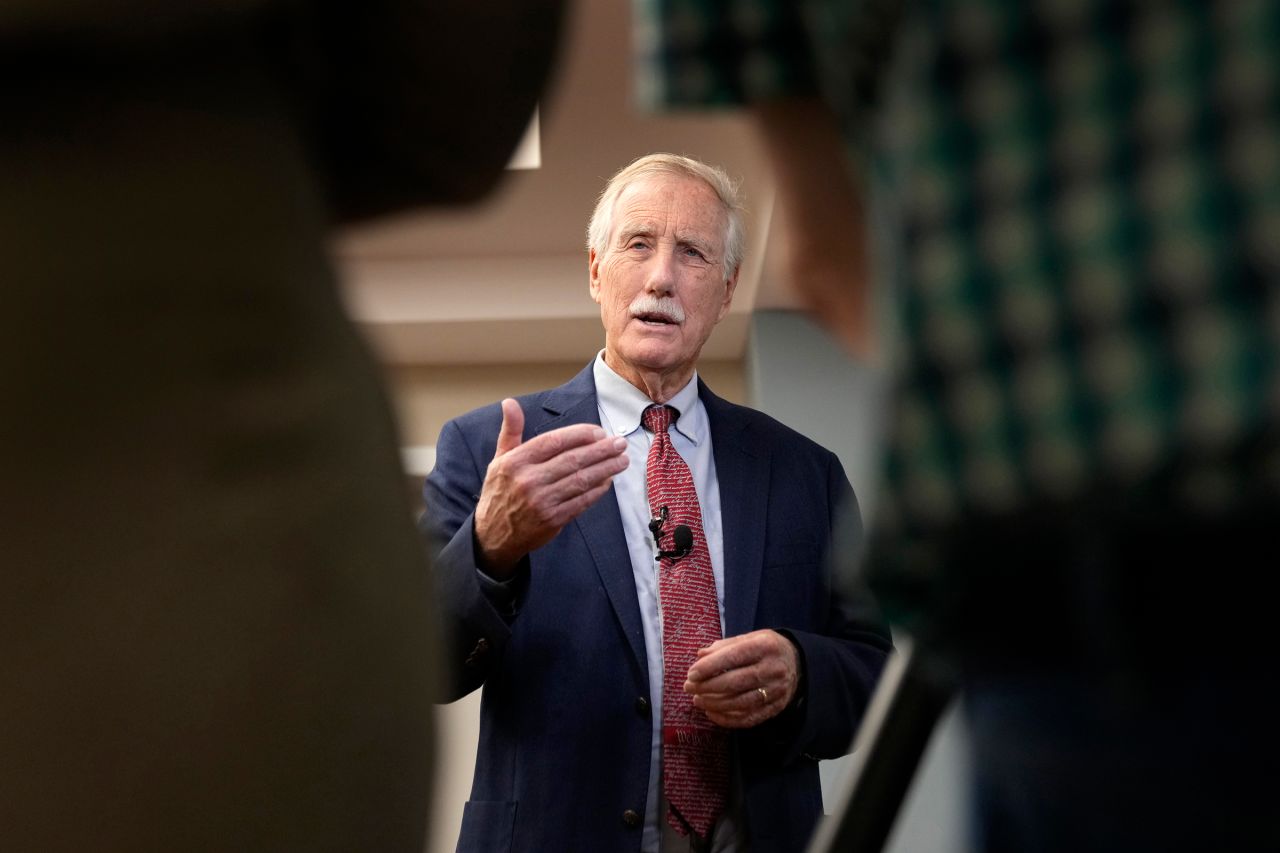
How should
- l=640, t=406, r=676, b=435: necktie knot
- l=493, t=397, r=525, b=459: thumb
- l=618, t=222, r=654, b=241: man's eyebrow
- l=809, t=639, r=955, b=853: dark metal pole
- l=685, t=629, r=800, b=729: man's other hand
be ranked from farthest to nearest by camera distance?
l=618, t=222, r=654, b=241: man's eyebrow, l=640, t=406, r=676, b=435: necktie knot, l=493, t=397, r=525, b=459: thumb, l=685, t=629, r=800, b=729: man's other hand, l=809, t=639, r=955, b=853: dark metal pole

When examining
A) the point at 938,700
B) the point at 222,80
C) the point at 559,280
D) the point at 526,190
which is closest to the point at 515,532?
the point at 938,700

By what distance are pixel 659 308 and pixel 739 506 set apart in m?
0.47

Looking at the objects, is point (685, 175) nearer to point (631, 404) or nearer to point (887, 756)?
point (631, 404)

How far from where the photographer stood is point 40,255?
717mm

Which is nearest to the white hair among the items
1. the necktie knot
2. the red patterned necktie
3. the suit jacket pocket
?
the necktie knot

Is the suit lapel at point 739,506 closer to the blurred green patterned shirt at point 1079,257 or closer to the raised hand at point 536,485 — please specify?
the raised hand at point 536,485

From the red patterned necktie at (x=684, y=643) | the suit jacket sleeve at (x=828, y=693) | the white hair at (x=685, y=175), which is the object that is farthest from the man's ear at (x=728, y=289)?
the suit jacket sleeve at (x=828, y=693)

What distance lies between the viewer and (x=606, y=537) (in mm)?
2279

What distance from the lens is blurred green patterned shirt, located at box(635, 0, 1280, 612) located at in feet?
1.89

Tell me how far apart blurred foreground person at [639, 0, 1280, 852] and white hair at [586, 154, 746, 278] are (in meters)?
2.09

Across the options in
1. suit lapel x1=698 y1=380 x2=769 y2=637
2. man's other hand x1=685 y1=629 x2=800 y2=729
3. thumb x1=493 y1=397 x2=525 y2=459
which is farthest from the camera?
suit lapel x1=698 y1=380 x2=769 y2=637

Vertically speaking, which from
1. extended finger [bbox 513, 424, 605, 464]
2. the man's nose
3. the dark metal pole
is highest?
the man's nose

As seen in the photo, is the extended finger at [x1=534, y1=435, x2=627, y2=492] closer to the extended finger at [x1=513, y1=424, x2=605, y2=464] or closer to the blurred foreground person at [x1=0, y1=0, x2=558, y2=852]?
the extended finger at [x1=513, y1=424, x2=605, y2=464]

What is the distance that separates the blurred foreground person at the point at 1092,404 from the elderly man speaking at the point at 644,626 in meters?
1.40
